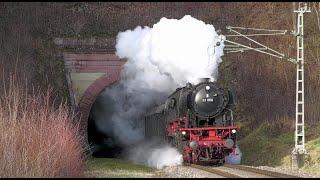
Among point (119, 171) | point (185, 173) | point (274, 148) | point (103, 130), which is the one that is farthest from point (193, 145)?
point (103, 130)

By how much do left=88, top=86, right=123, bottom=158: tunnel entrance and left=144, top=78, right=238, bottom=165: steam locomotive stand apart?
13.0 metres

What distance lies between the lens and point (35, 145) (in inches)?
482

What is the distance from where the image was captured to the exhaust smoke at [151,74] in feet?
63.4

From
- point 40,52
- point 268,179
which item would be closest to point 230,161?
point 268,179

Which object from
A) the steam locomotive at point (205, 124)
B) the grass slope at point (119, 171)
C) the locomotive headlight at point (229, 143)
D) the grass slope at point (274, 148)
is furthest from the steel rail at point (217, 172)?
the grass slope at point (274, 148)

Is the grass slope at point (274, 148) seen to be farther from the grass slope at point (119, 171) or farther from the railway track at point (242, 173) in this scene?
the grass slope at point (119, 171)

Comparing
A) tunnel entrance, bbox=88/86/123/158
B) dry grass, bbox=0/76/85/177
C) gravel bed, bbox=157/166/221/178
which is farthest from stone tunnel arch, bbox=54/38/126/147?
dry grass, bbox=0/76/85/177

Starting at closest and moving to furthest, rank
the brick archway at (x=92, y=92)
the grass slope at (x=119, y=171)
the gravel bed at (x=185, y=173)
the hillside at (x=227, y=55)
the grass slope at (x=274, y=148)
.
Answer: the gravel bed at (x=185, y=173) < the grass slope at (x=119, y=171) < the grass slope at (x=274, y=148) < the hillside at (x=227, y=55) < the brick archway at (x=92, y=92)

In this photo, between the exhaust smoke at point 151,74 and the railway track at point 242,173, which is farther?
the exhaust smoke at point 151,74

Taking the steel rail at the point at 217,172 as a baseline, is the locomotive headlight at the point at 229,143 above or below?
above

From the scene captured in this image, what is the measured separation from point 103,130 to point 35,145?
21.0 meters

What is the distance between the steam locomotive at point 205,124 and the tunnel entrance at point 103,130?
13.0m

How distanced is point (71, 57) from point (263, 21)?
11710 mm

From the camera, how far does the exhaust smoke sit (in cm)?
1931
